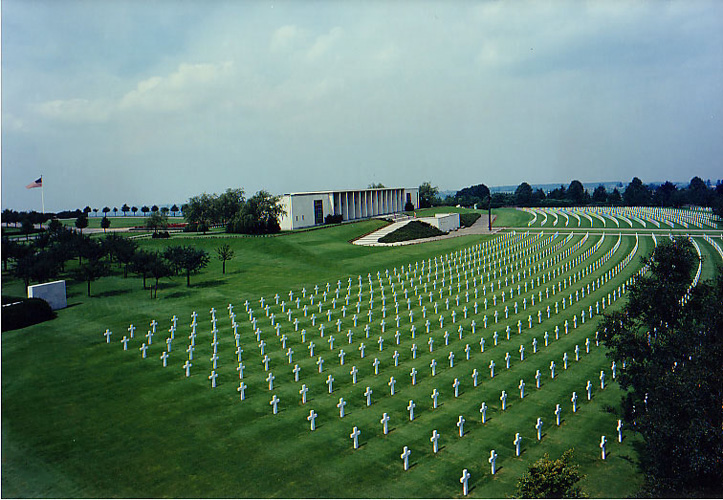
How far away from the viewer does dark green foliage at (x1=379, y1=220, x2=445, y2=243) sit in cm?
6712

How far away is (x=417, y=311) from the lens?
32531mm

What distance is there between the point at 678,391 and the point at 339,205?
74.3 meters

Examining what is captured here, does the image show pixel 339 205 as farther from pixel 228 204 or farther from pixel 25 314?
pixel 25 314

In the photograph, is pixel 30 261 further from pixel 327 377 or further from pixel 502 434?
pixel 502 434

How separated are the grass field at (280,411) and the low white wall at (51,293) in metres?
1.27

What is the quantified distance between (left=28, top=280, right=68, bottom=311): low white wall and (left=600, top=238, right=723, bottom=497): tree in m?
30.2

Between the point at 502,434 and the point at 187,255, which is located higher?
the point at 187,255

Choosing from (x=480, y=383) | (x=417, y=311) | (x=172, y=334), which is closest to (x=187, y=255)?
(x=172, y=334)

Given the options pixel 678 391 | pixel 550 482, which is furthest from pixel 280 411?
pixel 678 391

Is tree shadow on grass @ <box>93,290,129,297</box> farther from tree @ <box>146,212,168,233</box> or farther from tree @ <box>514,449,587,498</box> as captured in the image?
tree @ <box>146,212,168,233</box>

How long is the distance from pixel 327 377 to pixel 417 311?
37.7 ft

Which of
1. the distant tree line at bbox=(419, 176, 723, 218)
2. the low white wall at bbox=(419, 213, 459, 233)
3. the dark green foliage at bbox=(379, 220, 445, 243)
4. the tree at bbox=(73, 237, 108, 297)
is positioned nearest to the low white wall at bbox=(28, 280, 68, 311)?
the tree at bbox=(73, 237, 108, 297)

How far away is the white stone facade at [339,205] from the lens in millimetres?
75375

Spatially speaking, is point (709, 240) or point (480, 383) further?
point (709, 240)
